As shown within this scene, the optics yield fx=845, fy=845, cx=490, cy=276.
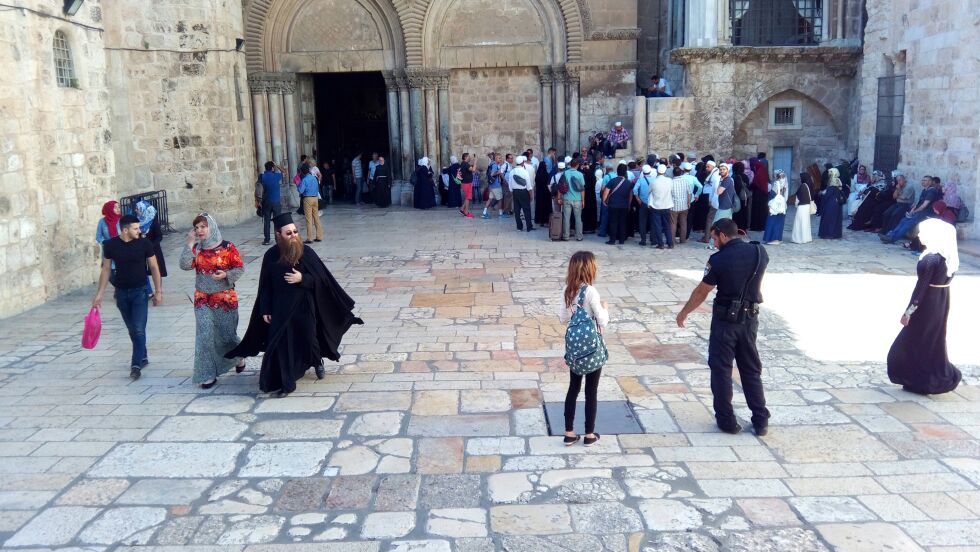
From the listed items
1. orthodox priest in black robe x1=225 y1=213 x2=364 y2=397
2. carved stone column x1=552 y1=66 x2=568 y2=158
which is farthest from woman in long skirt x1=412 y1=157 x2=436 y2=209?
orthodox priest in black robe x1=225 y1=213 x2=364 y2=397

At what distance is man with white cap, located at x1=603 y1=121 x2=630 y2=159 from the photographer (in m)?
18.2

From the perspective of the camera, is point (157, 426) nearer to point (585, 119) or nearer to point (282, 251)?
point (282, 251)

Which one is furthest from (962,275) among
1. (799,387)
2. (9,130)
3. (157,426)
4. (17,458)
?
(9,130)

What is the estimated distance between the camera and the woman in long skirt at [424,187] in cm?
1952

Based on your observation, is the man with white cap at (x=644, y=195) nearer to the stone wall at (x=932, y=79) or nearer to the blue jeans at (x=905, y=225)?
the blue jeans at (x=905, y=225)

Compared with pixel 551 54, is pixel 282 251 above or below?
below

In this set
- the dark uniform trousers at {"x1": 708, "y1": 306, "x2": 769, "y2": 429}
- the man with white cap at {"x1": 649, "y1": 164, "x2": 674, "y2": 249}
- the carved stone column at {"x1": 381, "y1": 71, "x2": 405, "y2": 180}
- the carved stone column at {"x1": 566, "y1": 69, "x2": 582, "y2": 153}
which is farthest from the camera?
the carved stone column at {"x1": 381, "y1": 71, "x2": 405, "y2": 180}

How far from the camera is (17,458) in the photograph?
584 centimetres

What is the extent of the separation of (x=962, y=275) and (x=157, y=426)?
10.4 metres

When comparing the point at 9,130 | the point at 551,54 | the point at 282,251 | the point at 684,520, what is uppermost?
the point at 551,54

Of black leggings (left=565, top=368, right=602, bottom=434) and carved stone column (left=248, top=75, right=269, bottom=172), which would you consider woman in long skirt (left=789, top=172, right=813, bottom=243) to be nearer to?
black leggings (left=565, top=368, right=602, bottom=434)

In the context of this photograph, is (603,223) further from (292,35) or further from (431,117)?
(292,35)

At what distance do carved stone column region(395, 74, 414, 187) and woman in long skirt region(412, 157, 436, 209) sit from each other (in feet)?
3.20

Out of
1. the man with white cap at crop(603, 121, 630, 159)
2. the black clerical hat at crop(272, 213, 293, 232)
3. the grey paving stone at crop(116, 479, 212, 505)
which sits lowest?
the grey paving stone at crop(116, 479, 212, 505)
